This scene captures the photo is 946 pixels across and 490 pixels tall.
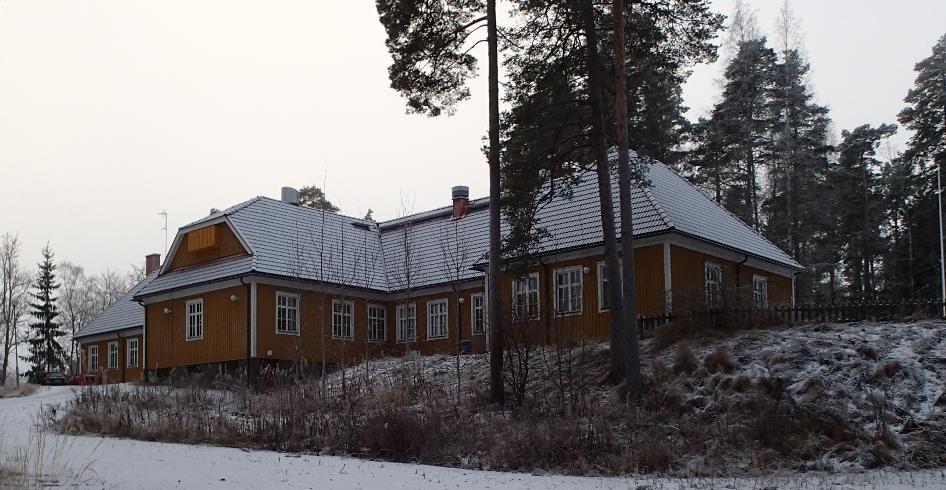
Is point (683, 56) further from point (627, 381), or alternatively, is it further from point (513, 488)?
point (513, 488)

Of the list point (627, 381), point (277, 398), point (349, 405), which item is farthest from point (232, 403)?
point (627, 381)

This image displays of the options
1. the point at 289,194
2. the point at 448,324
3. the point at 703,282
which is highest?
the point at 289,194

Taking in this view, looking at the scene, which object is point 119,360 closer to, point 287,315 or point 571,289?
point 287,315

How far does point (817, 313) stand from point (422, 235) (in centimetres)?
1822

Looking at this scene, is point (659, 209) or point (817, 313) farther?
point (659, 209)

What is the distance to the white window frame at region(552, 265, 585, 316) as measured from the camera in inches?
1023

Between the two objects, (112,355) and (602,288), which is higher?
(602,288)

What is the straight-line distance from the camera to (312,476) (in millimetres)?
11461

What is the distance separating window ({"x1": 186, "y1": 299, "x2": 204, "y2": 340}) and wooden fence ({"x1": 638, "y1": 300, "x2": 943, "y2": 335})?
17775 mm

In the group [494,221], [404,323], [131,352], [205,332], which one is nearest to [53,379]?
[131,352]

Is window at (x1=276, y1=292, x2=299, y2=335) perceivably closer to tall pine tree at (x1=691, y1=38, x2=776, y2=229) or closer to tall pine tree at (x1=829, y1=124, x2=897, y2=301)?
tall pine tree at (x1=691, y1=38, x2=776, y2=229)

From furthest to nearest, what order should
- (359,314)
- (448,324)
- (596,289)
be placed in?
(359,314) → (448,324) → (596,289)

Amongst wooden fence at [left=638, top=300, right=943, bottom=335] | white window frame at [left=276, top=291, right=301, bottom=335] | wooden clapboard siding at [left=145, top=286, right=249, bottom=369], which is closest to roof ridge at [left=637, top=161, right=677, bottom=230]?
wooden fence at [left=638, top=300, right=943, bottom=335]

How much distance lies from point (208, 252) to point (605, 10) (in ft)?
60.5
